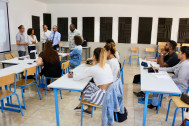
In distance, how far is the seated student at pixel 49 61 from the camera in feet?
12.0

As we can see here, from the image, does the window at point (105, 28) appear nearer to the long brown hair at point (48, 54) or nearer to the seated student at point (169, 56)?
the seated student at point (169, 56)

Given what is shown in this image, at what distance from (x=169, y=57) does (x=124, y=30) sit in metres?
4.11

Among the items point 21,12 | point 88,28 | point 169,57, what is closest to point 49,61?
point 169,57

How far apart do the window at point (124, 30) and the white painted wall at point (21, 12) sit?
390 centimetres

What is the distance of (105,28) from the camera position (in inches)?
310

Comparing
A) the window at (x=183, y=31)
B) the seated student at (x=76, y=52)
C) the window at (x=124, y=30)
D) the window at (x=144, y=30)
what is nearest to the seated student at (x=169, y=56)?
the seated student at (x=76, y=52)

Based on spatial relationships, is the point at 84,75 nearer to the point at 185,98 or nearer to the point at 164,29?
the point at 185,98

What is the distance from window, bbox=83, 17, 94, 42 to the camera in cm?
787

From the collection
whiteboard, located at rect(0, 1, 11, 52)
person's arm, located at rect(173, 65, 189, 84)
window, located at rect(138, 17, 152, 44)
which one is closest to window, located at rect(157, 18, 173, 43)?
window, located at rect(138, 17, 152, 44)

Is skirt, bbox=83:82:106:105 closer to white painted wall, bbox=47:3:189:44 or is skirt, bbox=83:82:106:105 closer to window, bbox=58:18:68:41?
white painted wall, bbox=47:3:189:44

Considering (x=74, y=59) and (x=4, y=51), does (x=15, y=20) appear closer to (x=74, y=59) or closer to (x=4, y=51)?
(x=4, y=51)

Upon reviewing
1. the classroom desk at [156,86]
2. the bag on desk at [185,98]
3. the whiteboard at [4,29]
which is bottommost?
the bag on desk at [185,98]

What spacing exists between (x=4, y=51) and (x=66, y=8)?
12.3ft

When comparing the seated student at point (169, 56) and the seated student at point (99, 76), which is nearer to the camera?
the seated student at point (99, 76)
